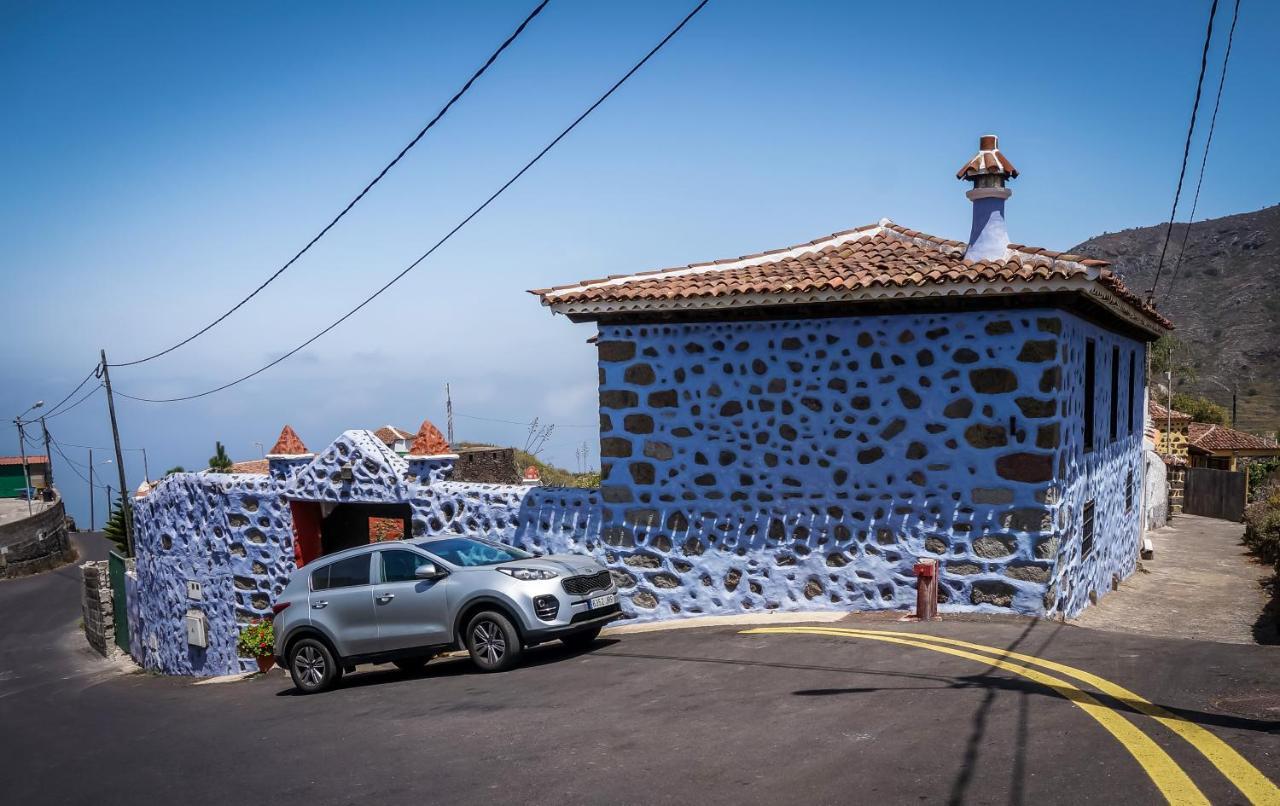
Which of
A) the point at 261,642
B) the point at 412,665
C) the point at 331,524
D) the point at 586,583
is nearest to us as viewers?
the point at 586,583

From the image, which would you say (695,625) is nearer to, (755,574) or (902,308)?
(755,574)

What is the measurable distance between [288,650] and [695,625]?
5.19 metres

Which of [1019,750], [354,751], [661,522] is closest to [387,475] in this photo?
[661,522]

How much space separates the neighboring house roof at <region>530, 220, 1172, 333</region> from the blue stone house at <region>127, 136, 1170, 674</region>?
0.03 meters

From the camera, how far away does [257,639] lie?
17.4 meters

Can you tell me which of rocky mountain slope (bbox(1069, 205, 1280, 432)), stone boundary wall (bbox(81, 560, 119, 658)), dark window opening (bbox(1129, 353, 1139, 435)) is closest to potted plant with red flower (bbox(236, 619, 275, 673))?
stone boundary wall (bbox(81, 560, 119, 658))

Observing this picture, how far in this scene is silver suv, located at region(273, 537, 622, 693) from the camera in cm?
1096

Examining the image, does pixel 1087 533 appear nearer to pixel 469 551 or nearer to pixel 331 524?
pixel 469 551

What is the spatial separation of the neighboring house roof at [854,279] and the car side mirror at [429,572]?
12.3ft

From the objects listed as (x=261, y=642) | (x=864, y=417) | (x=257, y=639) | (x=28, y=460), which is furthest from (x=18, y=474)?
(x=864, y=417)

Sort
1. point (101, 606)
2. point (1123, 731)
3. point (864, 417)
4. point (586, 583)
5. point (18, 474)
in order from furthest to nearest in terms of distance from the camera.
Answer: point (18, 474) < point (101, 606) < point (864, 417) < point (586, 583) < point (1123, 731)

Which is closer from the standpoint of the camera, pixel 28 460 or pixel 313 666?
pixel 313 666

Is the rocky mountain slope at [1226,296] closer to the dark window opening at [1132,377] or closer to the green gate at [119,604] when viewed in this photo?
the dark window opening at [1132,377]

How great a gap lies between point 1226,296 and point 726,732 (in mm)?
87645
